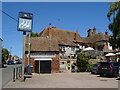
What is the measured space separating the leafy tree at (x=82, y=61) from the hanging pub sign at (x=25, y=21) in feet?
38.6

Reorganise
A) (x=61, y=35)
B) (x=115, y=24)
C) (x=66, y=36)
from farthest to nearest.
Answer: (x=66, y=36) < (x=61, y=35) < (x=115, y=24)

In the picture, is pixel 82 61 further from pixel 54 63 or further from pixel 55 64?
pixel 54 63

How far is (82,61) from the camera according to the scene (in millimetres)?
24875

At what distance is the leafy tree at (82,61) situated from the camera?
24.9 m

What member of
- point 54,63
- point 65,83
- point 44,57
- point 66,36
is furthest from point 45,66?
point 66,36

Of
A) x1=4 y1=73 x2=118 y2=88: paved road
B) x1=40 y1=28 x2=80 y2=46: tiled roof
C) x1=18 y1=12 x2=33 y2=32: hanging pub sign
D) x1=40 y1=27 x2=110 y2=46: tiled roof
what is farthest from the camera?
x1=40 y1=27 x2=110 y2=46: tiled roof

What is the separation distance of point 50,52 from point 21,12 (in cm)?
1230

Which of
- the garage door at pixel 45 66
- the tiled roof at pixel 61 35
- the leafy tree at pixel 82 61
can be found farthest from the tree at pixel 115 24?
the tiled roof at pixel 61 35

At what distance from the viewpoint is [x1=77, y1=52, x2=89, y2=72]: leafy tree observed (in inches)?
979

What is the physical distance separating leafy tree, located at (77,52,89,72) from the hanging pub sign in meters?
11.8

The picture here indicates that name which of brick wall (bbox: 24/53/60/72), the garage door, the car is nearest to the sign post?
the car

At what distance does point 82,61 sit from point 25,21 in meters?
12.5

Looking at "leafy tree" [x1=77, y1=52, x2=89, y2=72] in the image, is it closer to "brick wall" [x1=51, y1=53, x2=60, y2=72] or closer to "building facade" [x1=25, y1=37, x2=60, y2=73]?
→ "brick wall" [x1=51, y1=53, x2=60, y2=72]

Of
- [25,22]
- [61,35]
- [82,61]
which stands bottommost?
[82,61]
